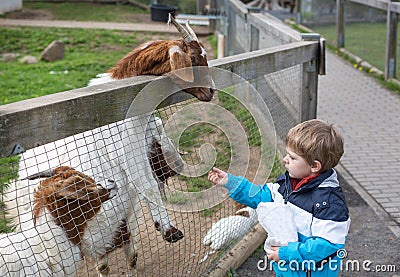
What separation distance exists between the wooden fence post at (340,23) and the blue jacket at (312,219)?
11.4 m

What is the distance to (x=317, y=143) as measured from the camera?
9.45ft

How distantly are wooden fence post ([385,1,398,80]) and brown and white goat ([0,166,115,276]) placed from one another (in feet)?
27.0

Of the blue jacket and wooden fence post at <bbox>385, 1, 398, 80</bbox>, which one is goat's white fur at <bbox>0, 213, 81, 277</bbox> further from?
wooden fence post at <bbox>385, 1, 398, 80</bbox>

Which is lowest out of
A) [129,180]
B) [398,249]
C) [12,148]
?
[398,249]

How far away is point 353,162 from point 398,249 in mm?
2215

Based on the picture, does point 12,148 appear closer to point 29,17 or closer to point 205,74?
point 205,74

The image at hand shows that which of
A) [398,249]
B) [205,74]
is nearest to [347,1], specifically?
[398,249]

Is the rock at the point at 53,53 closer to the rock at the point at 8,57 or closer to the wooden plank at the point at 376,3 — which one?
the rock at the point at 8,57

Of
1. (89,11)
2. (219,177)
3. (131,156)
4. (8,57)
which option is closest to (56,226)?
Answer: (131,156)

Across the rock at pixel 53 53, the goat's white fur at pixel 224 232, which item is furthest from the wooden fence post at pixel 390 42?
the rock at pixel 53 53

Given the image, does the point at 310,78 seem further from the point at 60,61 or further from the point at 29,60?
the point at 29,60

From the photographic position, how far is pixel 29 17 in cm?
2023

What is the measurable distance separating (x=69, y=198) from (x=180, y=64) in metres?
1.00

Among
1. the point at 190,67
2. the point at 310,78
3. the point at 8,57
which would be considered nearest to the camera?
the point at 190,67
